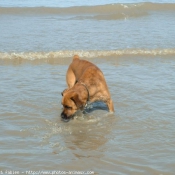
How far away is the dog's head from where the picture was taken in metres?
6.14

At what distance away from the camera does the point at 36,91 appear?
7.82 metres

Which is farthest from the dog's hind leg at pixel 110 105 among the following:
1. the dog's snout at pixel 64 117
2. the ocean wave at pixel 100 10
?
the ocean wave at pixel 100 10

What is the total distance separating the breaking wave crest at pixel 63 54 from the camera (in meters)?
10.4

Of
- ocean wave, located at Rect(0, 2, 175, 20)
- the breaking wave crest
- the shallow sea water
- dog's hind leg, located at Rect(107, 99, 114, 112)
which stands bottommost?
the shallow sea water

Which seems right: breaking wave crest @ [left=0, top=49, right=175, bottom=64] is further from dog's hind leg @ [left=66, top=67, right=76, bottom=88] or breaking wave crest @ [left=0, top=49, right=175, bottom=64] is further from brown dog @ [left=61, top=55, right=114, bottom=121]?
brown dog @ [left=61, top=55, right=114, bottom=121]

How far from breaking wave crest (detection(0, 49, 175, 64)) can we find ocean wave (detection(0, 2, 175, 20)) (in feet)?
21.4

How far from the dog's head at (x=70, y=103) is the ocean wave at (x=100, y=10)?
11.5 m

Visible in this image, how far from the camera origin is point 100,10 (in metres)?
19.1

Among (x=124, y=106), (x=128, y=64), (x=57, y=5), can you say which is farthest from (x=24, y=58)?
(x=57, y=5)

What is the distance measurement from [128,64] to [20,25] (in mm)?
5984

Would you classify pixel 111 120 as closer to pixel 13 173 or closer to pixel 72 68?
pixel 72 68

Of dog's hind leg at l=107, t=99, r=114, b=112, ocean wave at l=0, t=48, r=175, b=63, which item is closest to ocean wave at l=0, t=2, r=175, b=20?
ocean wave at l=0, t=48, r=175, b=63

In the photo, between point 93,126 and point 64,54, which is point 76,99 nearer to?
point 93,126

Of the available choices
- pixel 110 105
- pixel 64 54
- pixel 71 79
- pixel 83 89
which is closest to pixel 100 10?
pixel 64 54
